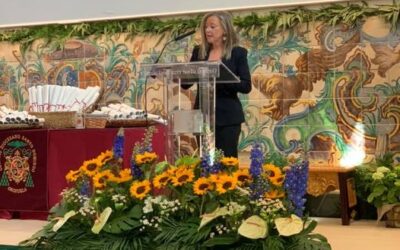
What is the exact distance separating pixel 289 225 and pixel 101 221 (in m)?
0.64

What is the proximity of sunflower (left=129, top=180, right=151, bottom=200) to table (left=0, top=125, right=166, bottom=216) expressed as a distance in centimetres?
112

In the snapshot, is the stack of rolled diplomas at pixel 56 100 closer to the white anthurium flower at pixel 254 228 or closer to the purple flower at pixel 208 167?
the purple flower at pixel 208 167

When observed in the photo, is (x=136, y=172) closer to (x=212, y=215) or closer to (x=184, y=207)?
(x=184, y=207)

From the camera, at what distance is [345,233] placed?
309 cm

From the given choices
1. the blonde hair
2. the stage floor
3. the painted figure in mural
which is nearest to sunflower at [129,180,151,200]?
the stage floor

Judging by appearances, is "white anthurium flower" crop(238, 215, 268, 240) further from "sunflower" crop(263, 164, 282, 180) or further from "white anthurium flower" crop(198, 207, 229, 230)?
"sunflower" crop(263, 164, 282, 180)

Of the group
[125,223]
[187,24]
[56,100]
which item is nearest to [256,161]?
[125,223]

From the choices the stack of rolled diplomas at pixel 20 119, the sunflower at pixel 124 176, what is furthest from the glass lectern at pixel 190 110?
the stack of rolled diplomas at pixel 20 119

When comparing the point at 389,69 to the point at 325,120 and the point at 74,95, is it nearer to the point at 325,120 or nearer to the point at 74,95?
the point at 325,120

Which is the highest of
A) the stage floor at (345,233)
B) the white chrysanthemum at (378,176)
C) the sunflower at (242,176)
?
the sunflower at (242,176)

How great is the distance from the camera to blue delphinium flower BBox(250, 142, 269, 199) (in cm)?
206

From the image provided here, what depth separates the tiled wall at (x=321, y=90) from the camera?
4516 mm

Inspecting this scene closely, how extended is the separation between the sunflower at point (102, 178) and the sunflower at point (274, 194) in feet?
1.86

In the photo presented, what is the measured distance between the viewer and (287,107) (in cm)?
477
